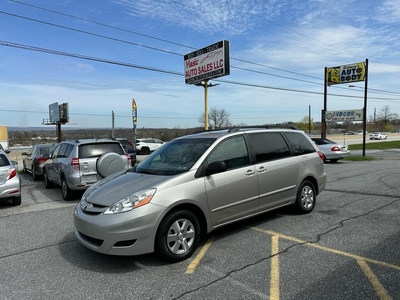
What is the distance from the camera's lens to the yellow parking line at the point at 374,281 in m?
3.05

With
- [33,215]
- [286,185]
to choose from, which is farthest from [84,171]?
[286,185]

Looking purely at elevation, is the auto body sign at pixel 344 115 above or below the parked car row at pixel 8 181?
above

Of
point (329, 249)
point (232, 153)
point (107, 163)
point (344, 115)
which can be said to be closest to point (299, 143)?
point (232, 153)

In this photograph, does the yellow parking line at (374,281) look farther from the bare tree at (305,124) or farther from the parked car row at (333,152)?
the bare tree at (305,124)

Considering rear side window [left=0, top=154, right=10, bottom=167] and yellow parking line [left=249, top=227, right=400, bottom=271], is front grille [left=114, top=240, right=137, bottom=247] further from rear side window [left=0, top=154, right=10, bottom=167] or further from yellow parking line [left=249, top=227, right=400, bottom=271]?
rear side window [left=0, top=154, right=10, bottom=167]

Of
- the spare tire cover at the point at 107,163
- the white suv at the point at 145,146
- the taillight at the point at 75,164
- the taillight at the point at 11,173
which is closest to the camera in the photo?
the taillight at the point at 11,173

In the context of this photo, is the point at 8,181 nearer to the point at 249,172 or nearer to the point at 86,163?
the point at 86,163

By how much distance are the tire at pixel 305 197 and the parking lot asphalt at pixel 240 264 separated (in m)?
0.16

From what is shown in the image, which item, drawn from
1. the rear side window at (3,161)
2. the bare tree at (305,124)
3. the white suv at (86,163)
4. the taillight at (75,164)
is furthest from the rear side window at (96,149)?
the bare tree at (305,124)

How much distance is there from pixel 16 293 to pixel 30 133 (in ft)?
228

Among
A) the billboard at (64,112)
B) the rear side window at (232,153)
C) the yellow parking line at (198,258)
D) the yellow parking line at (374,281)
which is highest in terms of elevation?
the billboard at (64,112)

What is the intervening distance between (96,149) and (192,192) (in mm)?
4919

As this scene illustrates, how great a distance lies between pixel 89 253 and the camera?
170 inches

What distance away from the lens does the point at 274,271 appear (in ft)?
11.9
